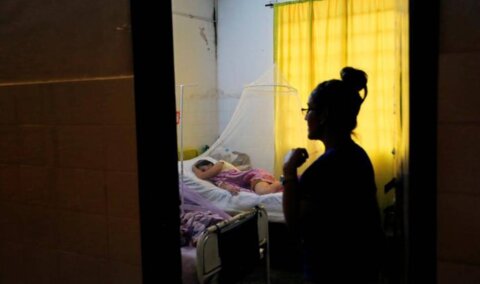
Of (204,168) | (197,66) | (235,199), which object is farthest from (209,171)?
(197,66)

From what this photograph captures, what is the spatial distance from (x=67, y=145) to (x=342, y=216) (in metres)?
0.89

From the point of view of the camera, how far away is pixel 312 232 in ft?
4.57

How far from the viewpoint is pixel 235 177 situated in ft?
12.8

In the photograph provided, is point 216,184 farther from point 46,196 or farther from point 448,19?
point 448,19

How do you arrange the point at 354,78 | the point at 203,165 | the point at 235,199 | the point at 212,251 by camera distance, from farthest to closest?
1. the point at 203,165
2. the point at 235,199
3. the point at 212,251
4. the point at 354,78

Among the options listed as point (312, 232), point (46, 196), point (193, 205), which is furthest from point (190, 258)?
point (46, 196)

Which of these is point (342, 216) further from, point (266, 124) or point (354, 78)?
point (266, 124)

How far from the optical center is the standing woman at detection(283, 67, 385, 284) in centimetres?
136

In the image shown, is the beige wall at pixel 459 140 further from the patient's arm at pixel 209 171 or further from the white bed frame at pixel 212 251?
the patient's arm at pixel 209 171

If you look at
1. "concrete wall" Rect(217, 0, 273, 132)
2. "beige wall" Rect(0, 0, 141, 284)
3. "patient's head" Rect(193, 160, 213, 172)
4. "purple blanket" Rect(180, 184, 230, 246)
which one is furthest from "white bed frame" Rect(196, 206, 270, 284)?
"concrete wall" Rect(217, 0, 273, 132)

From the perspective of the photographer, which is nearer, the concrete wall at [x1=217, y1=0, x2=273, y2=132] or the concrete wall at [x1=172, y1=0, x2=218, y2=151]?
the concrete wall at [x1=172, y1=0, x2=218, y2=151]

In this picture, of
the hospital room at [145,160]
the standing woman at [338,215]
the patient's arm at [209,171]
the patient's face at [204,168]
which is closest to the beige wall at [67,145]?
the hospital room at [145,160]

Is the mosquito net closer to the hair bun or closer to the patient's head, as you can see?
the patient's head

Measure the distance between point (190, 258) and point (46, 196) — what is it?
4.36 ft
